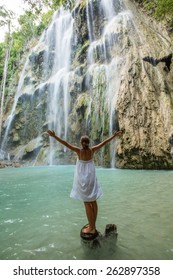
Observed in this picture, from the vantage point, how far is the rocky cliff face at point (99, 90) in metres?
16.3

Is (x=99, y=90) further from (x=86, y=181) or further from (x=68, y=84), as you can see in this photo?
(x=86, y=181)

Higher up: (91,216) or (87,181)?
(87,181)

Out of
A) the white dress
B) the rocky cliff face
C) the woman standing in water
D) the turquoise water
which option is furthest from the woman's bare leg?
the rocky cliff face

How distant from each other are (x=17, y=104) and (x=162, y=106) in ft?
57.0

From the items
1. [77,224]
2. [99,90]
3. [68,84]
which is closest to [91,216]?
[77,224]

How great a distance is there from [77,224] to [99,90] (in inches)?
661

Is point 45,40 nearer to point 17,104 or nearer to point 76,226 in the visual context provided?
point 17,104

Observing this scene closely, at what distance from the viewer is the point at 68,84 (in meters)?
24.7

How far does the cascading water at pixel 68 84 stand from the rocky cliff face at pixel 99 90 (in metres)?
0.09

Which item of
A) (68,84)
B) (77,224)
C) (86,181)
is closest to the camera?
(86,181)

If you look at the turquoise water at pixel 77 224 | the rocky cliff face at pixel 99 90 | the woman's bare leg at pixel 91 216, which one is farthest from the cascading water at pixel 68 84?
the woman's bare leg at pixel 91 216

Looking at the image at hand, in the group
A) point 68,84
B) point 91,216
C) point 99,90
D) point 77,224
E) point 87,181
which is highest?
point 68,84

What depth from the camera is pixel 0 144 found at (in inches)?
1056
